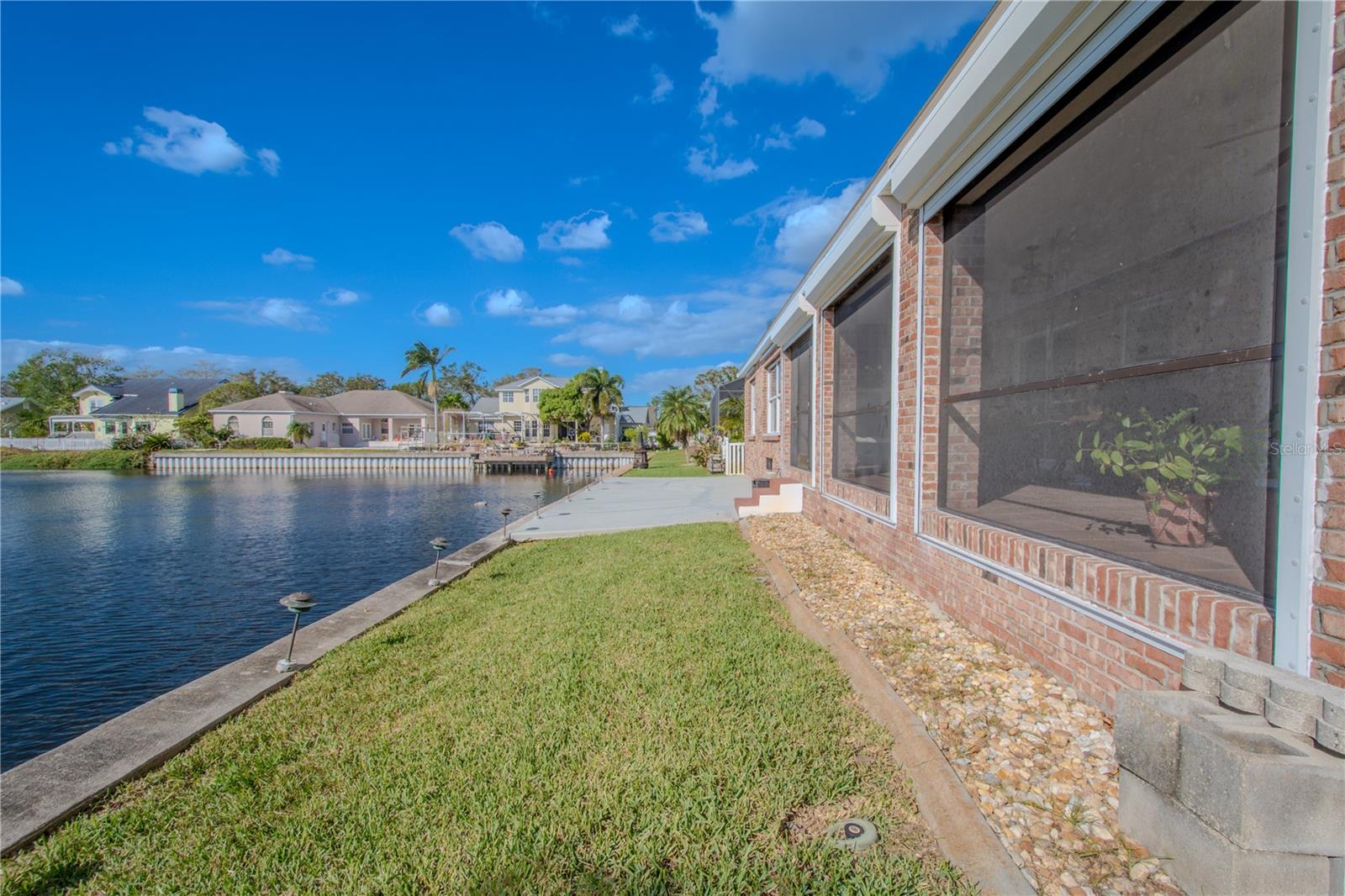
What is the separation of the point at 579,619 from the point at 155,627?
228 inches

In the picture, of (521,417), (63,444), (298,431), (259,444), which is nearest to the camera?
(259,444)

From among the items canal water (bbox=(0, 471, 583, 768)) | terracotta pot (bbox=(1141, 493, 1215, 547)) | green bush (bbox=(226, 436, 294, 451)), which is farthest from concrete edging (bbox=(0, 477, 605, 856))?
green bush (bbox=(226, 436, 294, 451))

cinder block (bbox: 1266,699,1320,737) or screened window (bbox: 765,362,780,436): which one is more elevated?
screened window (bbox: 765,362,780,436)

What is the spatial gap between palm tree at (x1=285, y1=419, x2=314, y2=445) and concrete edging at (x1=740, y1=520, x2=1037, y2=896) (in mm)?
50232

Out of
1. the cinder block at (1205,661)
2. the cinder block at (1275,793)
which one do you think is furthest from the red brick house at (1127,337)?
the cinder block at (1275,793)

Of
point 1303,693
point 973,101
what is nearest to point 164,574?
point 973,101

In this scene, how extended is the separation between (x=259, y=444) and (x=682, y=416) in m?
30.5

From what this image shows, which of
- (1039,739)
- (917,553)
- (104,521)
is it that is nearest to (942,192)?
(917,553)

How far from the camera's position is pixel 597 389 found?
1914 inches

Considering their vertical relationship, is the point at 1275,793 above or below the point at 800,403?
below

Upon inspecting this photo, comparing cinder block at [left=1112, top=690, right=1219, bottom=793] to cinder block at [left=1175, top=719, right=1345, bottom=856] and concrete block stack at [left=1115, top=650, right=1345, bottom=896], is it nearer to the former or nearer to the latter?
concrete block stack at [left=1115, top=650, right=1345, bottom=896]

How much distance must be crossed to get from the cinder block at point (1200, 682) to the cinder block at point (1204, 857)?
0.34 metres

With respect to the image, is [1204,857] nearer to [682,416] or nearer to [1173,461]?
[1173,461]

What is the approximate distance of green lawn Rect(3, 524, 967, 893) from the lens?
6.72 ft
